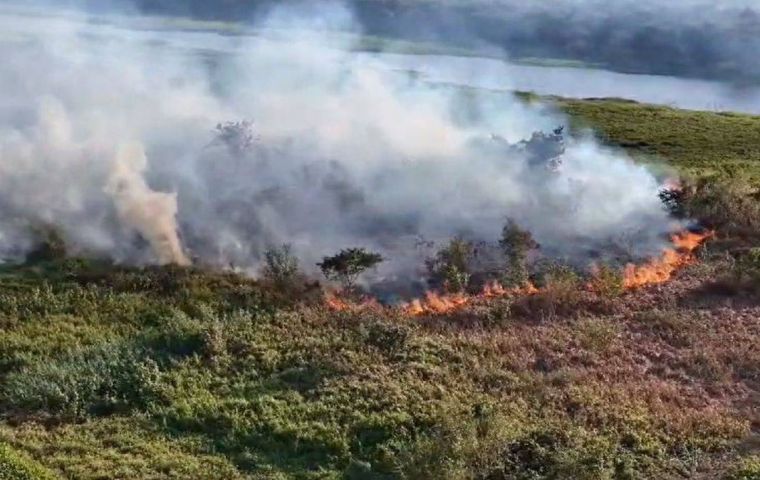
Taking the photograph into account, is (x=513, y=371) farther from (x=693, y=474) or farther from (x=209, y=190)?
(x=209, y=190)

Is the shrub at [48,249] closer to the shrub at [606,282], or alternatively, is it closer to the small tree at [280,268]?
the small tree at [280,268]

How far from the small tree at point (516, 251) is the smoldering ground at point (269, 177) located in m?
0.93

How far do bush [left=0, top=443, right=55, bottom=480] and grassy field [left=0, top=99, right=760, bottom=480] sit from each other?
39mm

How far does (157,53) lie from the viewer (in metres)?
34.6

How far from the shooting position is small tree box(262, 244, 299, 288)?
18.0m

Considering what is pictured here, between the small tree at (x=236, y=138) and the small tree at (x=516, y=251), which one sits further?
the small tree at (x=236, y=138)

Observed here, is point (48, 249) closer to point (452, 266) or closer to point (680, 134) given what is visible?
point (452, 266)

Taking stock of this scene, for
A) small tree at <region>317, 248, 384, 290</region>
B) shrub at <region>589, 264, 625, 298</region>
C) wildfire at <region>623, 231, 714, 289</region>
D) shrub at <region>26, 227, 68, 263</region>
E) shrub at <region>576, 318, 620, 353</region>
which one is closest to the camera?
shrub at <region>576, 318, 620, 353</region>

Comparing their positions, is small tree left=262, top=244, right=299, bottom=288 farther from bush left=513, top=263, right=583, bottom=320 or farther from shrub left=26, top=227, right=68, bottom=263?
bush left=513, top=263, right=583, bottom=320

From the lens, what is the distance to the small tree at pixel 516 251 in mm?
19469

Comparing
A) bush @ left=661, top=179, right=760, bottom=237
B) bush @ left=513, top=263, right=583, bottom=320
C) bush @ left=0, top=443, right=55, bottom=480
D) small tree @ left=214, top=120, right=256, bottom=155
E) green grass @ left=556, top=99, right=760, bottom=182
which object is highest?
green grass @ left=556, top=99, right=760, bottom=182

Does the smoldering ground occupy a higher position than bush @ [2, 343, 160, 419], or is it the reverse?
the smoldering ground

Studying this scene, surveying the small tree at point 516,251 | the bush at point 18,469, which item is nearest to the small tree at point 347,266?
the small tree at point 516,251

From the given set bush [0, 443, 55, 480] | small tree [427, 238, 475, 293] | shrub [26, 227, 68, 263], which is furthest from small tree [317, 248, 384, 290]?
bush [0, 443, 55, 480]
